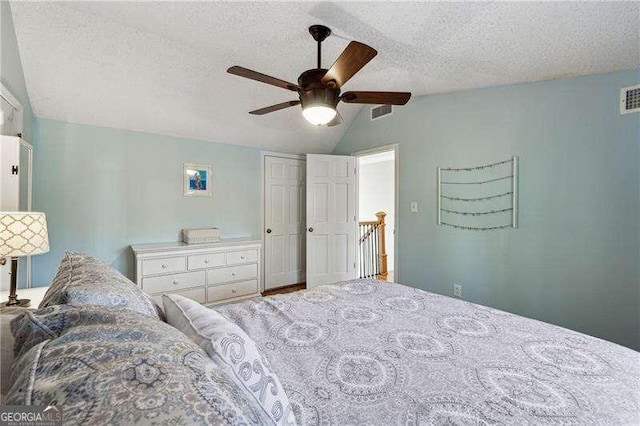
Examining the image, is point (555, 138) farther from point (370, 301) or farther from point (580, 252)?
point (370, 301)

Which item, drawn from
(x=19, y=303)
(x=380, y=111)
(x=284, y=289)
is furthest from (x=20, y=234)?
(x=380, y=111)

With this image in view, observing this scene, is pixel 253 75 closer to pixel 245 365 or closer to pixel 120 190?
pixel 245 365

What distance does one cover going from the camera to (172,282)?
3160 millimetres

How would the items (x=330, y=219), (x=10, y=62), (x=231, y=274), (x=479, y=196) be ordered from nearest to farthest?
(x=10, y=62), (x=479, y=196), (x=231, y=274), (x=330, y=219)

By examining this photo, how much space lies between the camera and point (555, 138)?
2.46 m

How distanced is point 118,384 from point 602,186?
311 cm

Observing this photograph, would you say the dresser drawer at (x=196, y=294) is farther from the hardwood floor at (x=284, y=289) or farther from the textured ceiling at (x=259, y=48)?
the textured ceiling at (x=259, y=48)

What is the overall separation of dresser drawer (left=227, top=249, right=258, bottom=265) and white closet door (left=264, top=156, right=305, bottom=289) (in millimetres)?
548

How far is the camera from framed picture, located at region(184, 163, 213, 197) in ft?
12.1

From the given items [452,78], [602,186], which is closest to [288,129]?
[452,78]

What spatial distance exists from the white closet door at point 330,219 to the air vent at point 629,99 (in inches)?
110

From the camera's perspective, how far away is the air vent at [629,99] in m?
2.09

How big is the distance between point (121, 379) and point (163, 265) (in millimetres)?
3013

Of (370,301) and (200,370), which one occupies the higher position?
(200,370)
